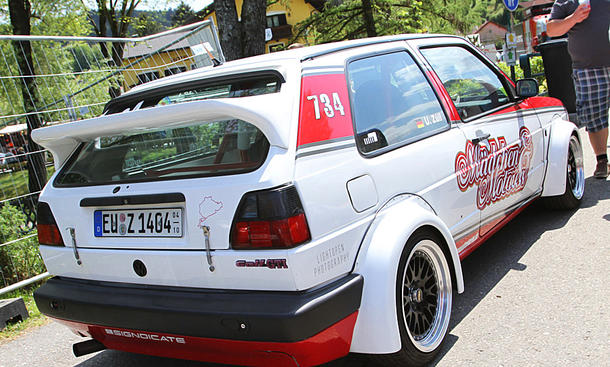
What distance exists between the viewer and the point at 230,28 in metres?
8.36

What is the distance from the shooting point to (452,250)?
10.5ft

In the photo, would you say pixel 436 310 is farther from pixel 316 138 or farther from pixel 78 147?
pixel 78 147

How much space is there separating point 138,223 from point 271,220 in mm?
749

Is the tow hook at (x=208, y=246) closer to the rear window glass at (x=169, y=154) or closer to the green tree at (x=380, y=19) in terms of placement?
the rear window glass at (x=169, y=154)

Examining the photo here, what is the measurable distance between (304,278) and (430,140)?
1397 millimetres

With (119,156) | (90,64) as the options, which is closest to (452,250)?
(119,156)

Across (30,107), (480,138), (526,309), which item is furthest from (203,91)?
(30,107)

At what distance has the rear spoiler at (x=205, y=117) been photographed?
2.44 m

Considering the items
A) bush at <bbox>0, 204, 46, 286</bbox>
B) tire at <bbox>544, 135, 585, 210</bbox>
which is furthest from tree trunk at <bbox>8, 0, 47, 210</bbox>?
tire at <bbox>544, 135, 585, 210</bbox>

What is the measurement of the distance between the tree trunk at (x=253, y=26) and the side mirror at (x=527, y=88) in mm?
4556

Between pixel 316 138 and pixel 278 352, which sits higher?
pixel 316 138

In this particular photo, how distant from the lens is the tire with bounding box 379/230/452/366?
2752mm

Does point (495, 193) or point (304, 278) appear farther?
point (495, 193)

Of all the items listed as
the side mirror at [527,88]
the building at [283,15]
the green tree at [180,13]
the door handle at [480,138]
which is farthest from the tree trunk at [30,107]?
the building at [283,15]
